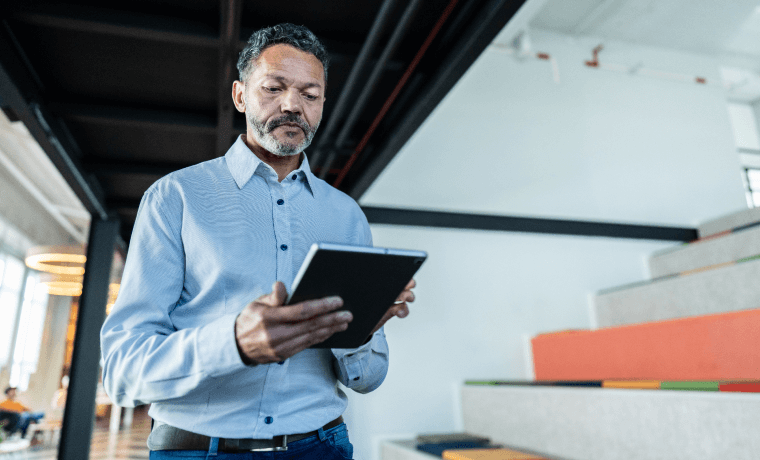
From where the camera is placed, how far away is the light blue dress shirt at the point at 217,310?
0.68 m

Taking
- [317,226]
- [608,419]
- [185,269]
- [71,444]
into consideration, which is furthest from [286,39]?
[71,444]

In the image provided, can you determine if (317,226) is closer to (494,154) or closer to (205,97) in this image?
(205,97)

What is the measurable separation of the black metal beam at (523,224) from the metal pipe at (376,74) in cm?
101

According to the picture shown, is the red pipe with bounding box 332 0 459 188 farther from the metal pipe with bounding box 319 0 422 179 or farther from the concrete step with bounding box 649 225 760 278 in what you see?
the concrete step with bounding box 649 225 760 278

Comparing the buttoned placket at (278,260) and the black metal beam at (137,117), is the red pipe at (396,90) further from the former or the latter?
the buttoned placket at (278,260)

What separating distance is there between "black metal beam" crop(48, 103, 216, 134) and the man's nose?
1576 millimetres

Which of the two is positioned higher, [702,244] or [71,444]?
[702,244]

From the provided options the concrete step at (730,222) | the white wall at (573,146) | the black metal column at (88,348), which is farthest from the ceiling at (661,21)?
the black metal column at (88,348)

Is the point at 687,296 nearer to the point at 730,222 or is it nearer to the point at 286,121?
the point at 730,222

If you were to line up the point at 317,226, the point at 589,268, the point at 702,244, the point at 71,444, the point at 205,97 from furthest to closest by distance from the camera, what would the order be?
the point at 589,268
the point at 702,244
the point at 71,444
the point at 205,97
the point at 317,226

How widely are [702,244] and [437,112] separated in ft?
6.95

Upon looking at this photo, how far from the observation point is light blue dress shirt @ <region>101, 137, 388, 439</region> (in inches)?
26.8

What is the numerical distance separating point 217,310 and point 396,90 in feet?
5.12

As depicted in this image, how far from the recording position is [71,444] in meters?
2.93
